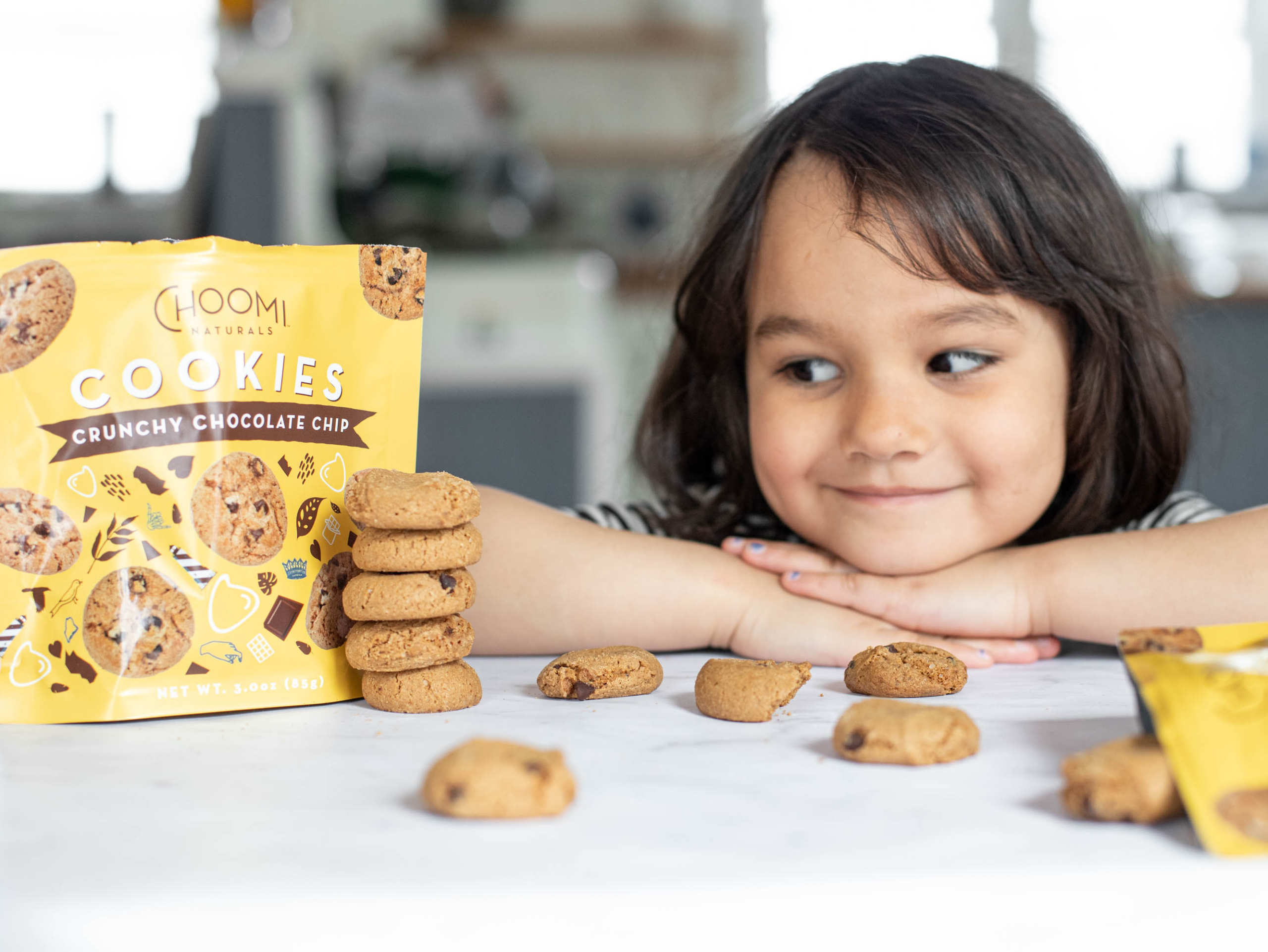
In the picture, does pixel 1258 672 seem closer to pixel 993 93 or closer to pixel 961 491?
pixel 961 491

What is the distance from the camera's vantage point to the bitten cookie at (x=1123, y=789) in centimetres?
39

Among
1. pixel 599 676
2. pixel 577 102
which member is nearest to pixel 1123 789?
Result: pixel 599 676

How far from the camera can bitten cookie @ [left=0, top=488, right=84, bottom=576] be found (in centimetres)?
59

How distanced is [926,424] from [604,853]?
2.06ft

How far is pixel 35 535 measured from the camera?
598mm

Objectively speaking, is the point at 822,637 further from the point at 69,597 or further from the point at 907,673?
the point at 69,597

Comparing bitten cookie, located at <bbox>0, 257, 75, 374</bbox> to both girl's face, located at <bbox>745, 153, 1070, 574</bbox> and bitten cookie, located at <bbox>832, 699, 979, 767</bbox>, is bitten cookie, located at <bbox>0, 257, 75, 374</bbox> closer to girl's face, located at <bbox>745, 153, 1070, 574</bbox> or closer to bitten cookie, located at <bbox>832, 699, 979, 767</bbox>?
bitten cookie, located at <bbox>832, 699, 979, 767</bbox>

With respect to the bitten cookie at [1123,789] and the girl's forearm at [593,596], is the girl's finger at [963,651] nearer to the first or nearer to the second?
the girl's forearm at [593,596]

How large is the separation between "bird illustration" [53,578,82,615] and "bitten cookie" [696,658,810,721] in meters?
0.35

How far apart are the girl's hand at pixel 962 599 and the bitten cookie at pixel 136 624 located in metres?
0.48

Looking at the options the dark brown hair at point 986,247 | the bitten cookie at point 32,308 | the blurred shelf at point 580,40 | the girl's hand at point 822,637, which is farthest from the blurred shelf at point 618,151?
the bitten cookie at point 32,308

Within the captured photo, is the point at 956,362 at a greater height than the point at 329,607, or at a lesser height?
greater

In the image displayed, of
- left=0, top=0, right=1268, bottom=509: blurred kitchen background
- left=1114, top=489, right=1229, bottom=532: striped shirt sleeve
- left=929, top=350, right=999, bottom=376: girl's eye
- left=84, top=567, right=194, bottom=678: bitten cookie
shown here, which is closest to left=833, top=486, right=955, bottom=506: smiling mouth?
left=929, top=350, right=999, bottom=376: girl's eye

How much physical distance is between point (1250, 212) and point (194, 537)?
4.62 meters
